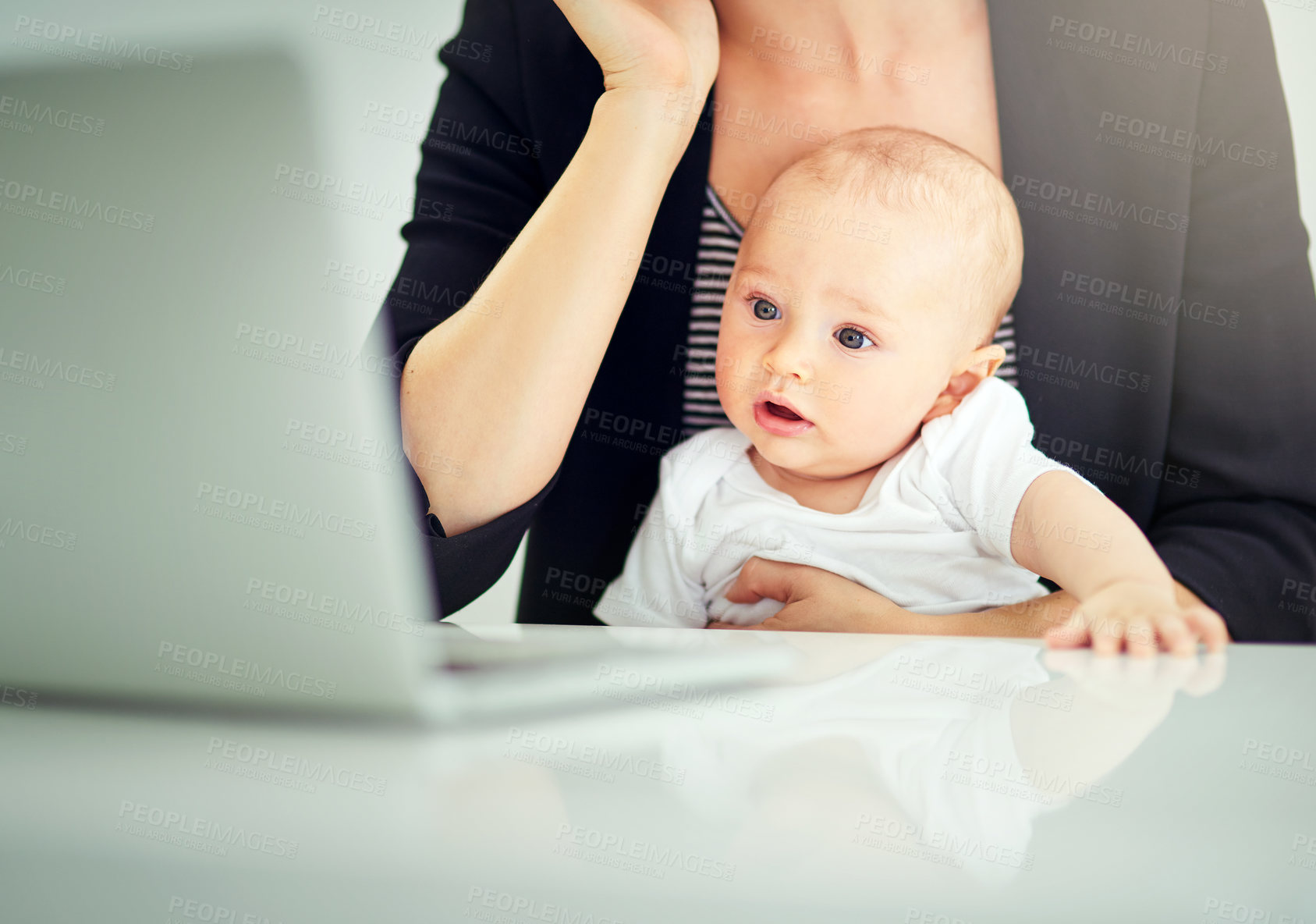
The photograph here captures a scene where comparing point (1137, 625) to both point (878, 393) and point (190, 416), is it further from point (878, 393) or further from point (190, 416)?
point (190, 416)

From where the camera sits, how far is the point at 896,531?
93 cm

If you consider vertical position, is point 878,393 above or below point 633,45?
below

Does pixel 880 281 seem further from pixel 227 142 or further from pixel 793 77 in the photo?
pixel 227 142

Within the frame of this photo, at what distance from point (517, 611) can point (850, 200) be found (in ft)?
2.31

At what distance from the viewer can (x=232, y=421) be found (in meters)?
0.36

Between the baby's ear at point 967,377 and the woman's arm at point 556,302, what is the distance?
37cm

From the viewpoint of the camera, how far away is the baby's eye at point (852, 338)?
904 mm

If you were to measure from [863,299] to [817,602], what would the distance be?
311 millimetres

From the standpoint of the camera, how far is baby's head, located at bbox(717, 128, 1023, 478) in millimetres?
897

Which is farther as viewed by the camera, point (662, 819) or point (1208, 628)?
point (1208, 628)

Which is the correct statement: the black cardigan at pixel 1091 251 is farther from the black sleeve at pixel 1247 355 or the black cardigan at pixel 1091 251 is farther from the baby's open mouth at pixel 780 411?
the baby's open mouth at pixel 780 411

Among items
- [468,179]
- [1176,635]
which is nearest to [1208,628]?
[1176,635]

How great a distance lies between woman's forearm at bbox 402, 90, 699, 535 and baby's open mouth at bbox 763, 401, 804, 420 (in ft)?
0.62

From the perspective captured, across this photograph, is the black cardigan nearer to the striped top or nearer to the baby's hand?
the striped top
